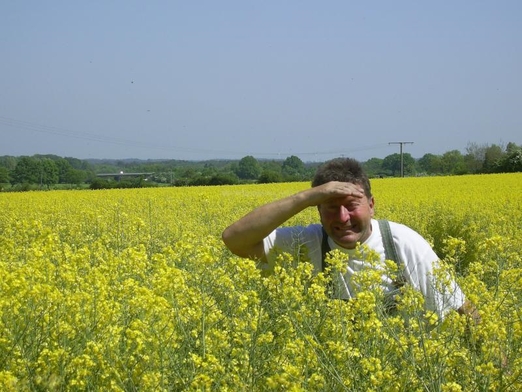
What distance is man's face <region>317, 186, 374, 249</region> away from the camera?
139 inches

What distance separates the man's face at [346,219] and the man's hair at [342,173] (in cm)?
19

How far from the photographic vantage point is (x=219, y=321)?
2.88 meters

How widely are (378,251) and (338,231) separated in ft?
0.77

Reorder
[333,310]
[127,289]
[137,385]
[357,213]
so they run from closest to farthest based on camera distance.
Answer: [137,385], [333,310], [127,289], [357,213]

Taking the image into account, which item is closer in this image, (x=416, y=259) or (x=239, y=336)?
(x=239, y=336)

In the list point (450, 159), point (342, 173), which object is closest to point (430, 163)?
point (450, 159)

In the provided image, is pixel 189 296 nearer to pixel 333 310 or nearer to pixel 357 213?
pixel 333 310

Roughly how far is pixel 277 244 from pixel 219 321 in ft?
3.41

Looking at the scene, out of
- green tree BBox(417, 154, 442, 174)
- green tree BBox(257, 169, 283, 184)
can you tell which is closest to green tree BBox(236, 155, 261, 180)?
green tree BBox(257, 169, 283, 184)

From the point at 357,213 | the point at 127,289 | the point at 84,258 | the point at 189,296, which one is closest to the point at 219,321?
the point at 189,296

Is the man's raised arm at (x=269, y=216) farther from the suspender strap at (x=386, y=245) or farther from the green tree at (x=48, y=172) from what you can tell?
the green tree at (x=48, y=172)

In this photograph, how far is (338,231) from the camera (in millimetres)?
3566

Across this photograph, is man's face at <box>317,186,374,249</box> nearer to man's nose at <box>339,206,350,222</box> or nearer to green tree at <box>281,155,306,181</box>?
man's nose at <box>339,206,350,222</box>

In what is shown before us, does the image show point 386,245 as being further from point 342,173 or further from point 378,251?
point 342,173
